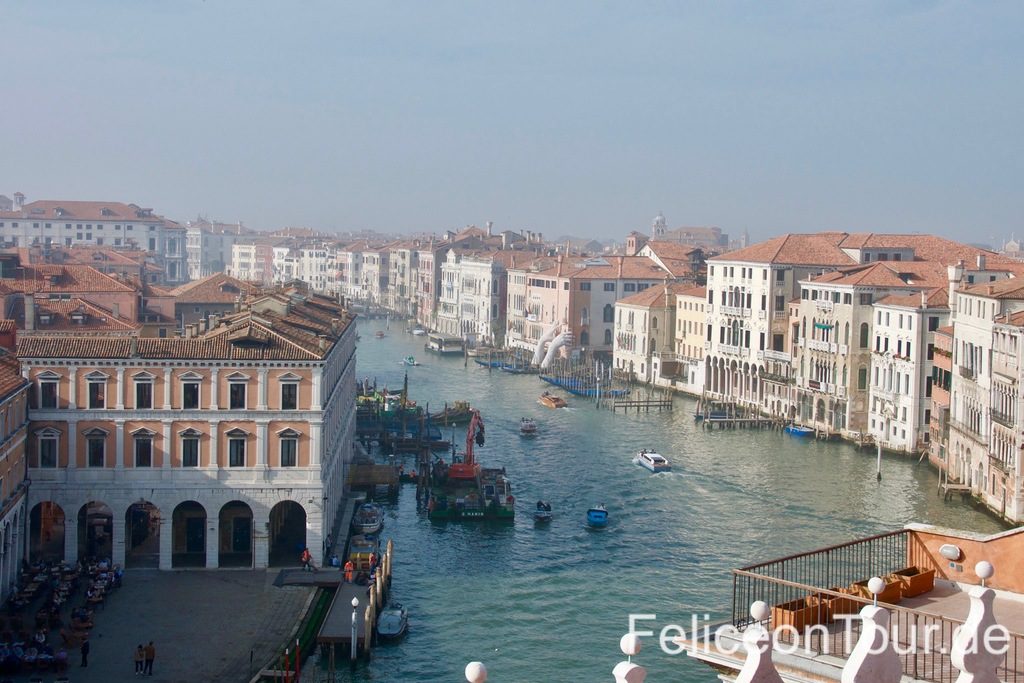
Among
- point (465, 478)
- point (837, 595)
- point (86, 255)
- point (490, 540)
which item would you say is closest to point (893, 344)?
point (465, 478)

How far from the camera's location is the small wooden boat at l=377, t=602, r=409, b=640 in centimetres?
1537

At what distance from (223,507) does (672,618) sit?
5811mm

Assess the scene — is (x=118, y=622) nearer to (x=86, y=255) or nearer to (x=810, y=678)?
(x=810, y=678)

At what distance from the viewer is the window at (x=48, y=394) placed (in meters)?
17.1

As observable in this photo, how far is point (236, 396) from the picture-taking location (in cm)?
1714

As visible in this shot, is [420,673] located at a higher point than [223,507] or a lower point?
lower

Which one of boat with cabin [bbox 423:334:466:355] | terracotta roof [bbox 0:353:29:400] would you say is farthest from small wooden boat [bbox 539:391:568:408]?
terracotta roof [bbox 0:353:29:400]

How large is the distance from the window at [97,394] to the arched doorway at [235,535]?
2035 millimetres

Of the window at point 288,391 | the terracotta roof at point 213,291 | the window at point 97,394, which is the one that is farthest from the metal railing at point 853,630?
the terracotta roof at point 213,291

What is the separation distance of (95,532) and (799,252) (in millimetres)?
24903

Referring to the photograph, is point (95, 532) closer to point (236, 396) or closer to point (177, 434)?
point (177, 434)

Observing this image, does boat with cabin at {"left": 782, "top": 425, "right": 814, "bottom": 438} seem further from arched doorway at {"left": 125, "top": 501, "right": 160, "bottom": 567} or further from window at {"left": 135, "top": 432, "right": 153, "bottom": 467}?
window at {"left": 135, "top": 432, "right": 153, "bottom": 467}

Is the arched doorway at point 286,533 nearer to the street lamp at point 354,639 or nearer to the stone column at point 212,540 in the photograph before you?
the stone column at point 212,540

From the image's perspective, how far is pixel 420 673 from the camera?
14414 millimetres
